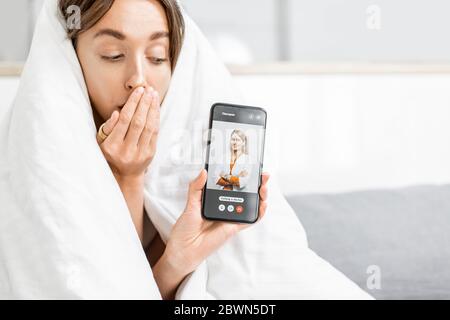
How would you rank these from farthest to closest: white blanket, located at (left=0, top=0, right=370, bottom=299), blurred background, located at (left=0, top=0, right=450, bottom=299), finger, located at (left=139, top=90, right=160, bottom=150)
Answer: blurred background, located at (left=0, top=0, right=450, bottom=299)
finger, located at (left=139, top=90, right=160, bottom=150)
white blanket, located at (left=0, top=0, right=370, bottom=299)

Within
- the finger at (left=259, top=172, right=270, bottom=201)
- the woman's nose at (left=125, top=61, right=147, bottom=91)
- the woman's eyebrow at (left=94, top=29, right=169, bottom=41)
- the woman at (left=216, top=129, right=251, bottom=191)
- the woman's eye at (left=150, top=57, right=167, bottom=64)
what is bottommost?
the finger at (left=259, top=172, right=270, bottom=201)

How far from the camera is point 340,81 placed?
1446 mm

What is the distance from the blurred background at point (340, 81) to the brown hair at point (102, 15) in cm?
50

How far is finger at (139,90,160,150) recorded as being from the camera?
2.60ft

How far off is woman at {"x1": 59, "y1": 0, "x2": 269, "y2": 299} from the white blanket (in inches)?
1.2

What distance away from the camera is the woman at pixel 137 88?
78 centimetres

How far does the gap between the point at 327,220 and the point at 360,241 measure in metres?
0.08

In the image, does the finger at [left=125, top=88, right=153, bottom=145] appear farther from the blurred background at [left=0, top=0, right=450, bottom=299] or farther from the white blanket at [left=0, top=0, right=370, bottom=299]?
the blurred background at [left=0, top=0, right=450, bottom=299]

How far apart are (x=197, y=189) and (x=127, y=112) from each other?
151 millimetres

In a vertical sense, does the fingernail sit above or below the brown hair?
below

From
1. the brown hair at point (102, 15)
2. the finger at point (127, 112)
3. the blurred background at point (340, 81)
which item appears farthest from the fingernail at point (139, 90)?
the blurred background at point (340, 81)

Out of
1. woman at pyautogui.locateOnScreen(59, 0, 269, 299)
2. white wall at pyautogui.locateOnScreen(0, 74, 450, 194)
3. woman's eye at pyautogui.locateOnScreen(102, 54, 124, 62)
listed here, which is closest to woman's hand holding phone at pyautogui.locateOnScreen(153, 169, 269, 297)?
woman at pyautogui.locateOnScreen(59, 0, 269, 299)

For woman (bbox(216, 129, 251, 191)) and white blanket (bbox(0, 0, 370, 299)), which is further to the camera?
woman (bbox(216, 129, 251, 191))
